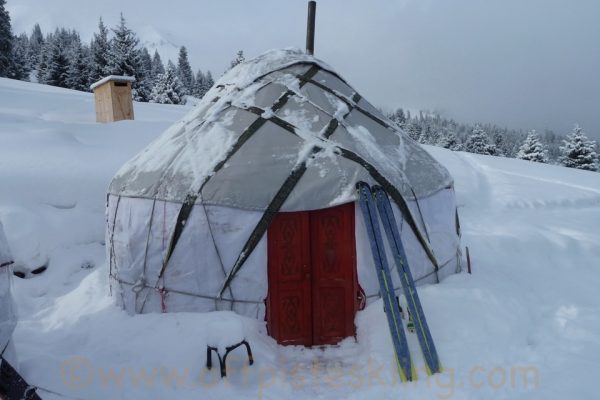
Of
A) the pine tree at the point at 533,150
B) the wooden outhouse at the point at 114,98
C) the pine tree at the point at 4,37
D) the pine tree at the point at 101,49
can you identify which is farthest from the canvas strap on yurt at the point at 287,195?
the pine tree at the point at 533,150

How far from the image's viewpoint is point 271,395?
12.0 ft

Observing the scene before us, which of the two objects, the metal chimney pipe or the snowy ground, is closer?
the snowy ground

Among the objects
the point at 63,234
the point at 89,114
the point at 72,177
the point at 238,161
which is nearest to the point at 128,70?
the point at 89,114

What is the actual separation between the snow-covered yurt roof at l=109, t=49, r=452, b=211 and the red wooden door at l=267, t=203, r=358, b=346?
351 mm

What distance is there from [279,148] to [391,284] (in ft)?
6.66

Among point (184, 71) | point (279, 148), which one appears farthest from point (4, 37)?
point (184, 71)

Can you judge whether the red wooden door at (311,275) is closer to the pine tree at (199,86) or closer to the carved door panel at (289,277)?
the carved door panel at (289,277)

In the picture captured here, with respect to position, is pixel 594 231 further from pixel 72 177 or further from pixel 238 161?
pixel 72 177

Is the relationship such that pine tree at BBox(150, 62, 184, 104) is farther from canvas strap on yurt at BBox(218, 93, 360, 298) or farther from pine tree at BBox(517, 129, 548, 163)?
canvas strap on yurt at BBox(218, 93, 360, 298)

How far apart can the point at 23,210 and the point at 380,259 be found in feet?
22.3

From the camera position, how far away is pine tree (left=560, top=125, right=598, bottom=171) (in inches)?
1085

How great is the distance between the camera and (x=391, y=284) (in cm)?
414

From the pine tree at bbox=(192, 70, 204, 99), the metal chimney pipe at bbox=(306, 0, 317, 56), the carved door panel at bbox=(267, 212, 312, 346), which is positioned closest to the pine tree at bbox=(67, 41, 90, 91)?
the pine tree at bbox=(192, 70, 204, 99)

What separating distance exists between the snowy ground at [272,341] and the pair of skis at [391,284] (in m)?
0.18
